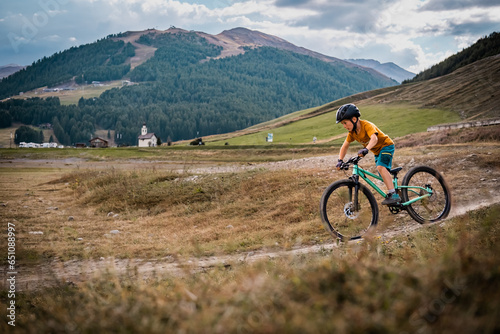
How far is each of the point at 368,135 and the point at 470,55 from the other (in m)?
147

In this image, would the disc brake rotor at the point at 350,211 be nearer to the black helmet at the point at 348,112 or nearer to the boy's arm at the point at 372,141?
the boy's arm at the point at 372,141

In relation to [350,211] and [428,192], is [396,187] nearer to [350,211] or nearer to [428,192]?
[428,192]

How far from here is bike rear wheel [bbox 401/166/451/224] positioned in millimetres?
8414

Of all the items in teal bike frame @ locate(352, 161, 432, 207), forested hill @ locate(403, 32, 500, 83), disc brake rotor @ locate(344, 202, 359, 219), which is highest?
forested hill @ locate(403, 32, 500, 83)

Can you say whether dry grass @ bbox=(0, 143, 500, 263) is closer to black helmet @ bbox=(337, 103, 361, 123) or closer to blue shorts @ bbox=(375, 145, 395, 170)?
blue shorts @ bbox=(375, 145, 395, 170)

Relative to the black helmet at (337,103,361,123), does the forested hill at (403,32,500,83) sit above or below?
above

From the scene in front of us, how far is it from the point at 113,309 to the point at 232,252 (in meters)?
6.86

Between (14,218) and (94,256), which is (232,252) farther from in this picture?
(14,218)

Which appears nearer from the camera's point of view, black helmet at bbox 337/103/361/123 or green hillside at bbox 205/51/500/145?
black helmet at bbox 337/103/361/123

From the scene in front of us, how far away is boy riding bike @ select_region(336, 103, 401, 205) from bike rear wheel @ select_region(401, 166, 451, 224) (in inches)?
18.9

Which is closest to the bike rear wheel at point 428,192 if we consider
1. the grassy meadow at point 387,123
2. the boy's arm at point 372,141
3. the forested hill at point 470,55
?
the boy's arm at point 372,141

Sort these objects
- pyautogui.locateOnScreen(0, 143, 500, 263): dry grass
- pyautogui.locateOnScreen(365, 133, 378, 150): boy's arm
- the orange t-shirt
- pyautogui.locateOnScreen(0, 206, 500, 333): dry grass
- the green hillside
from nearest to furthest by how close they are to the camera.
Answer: pyautogui.locateOnScreen(0, 206, 500, 333): dry grass → pyautogui.locateOnScreen(365, 133, 378, 150): boy's arm → the orange t-shirt → pyautogui.locateOnScreen(0, 143, 500, 263): dry grass → the green hillside

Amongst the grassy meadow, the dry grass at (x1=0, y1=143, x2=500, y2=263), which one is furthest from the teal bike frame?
the grassy meadow

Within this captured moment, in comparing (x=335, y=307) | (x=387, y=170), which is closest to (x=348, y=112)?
(x=387, y=170)
